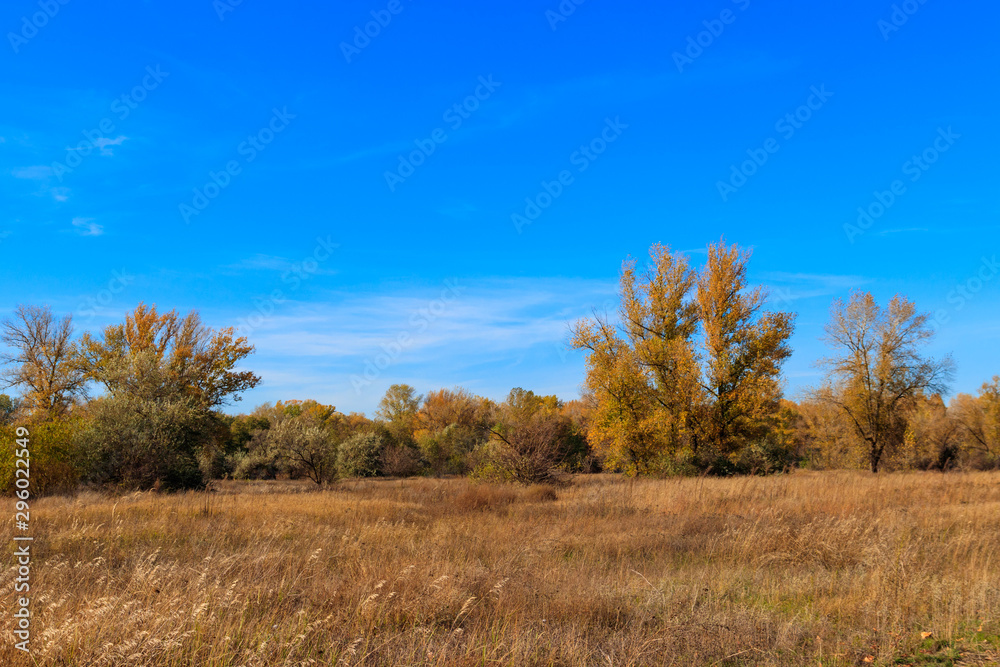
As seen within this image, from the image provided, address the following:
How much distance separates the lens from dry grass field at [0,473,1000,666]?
4.18m

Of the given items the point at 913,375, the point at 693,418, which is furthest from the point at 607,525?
the point at 913,375

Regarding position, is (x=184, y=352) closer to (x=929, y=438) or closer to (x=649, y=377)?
(x=649, y=377)

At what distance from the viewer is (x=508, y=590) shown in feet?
19.1

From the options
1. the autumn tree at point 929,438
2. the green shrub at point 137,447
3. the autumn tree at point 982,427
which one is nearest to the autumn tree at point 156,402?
the green shrub at point 137,447

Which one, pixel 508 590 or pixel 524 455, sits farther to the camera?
pixel 524 455

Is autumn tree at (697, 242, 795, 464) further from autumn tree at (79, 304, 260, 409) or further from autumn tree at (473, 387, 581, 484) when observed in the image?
autumn tree at (79, 304, 260, 409)

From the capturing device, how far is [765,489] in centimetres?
1614

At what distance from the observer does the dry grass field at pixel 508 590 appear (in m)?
4.18

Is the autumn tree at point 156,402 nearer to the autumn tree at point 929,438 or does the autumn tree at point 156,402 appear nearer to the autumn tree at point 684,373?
the autumn tree at point 684,373

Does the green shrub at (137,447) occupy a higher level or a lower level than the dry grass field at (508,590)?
higher

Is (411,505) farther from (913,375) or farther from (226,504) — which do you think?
(913,375)

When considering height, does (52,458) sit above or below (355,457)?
above

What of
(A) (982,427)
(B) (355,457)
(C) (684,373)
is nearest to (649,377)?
(C) (684,373)

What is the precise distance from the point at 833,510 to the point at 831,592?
6898mm
